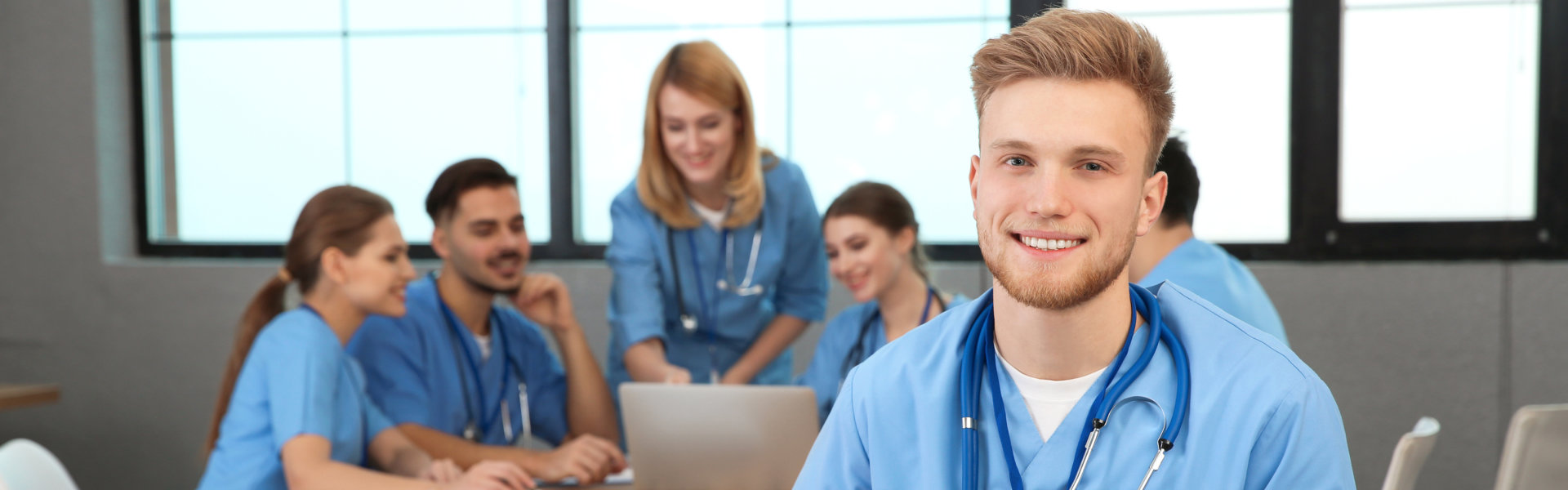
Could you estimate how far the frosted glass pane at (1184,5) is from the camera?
10.7 feet

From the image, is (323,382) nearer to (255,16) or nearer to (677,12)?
(677,12)

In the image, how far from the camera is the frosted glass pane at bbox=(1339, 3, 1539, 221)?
3.16 metres

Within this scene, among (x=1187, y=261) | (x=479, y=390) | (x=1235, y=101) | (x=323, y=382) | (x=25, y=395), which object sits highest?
(x=1235, y=101)

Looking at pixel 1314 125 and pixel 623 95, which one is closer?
pixel 1314 125

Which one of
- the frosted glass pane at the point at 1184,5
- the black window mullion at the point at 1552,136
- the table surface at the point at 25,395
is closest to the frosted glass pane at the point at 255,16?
the table surface at the point at 25,395

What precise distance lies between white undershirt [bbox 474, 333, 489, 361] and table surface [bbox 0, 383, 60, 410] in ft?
4.73

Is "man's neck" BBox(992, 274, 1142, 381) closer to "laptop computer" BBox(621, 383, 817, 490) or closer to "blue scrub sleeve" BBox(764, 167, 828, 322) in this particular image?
"laptop computer" BBox(621, 383, 817, 490)

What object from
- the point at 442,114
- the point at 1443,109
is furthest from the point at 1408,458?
the point at 442,114

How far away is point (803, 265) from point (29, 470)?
1.62m

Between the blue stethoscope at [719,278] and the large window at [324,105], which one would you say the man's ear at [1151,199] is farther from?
the large window at [324,105]

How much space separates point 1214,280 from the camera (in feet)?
6.23

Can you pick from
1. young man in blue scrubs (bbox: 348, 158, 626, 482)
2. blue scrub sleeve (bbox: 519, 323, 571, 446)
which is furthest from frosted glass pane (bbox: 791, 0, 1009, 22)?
blue scrub sleeve (bbox: 519, 323, 571, 446)

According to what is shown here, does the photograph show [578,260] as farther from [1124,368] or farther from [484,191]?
[1124,368]

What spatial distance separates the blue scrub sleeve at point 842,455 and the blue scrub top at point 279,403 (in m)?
1.15
